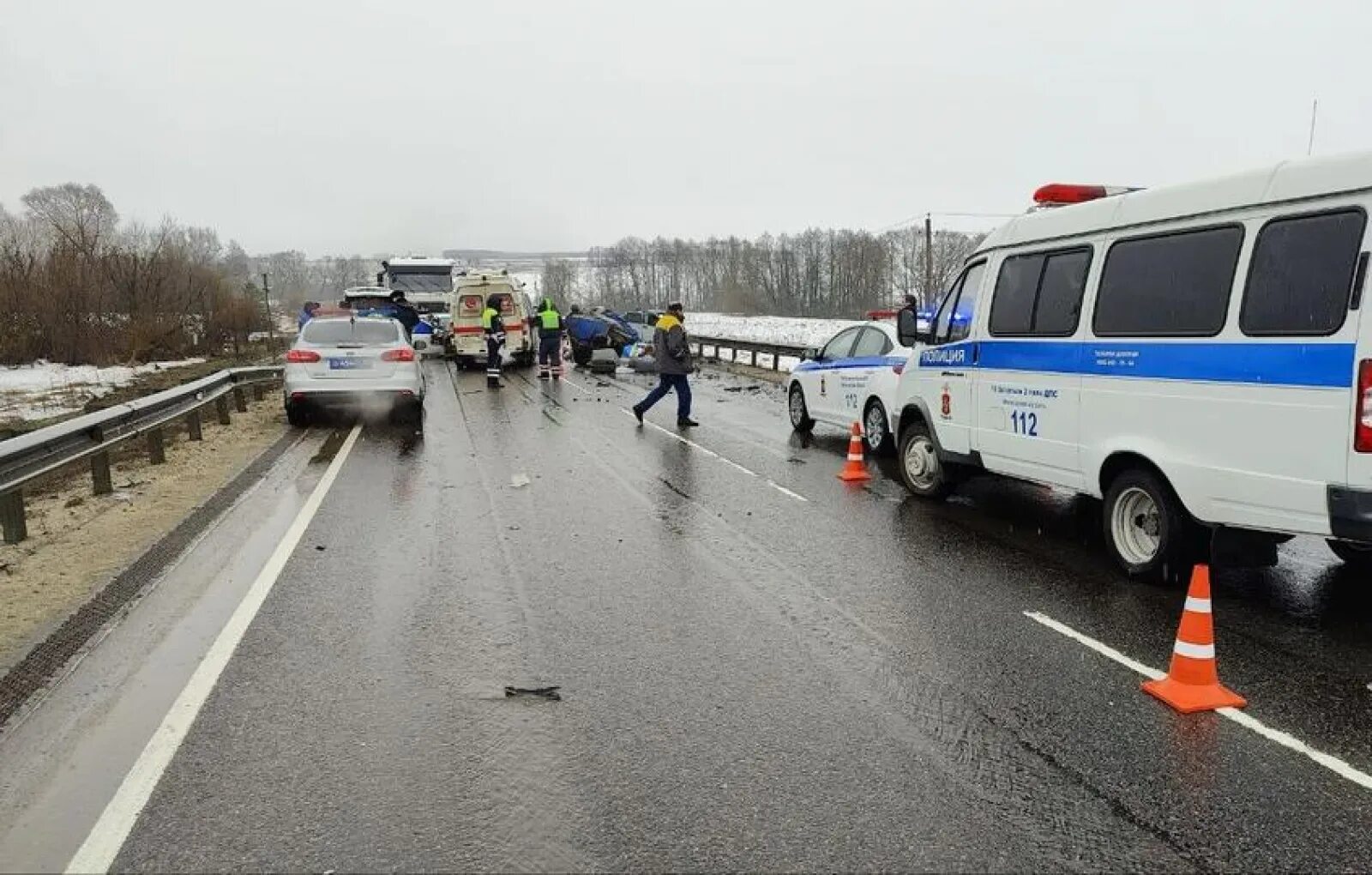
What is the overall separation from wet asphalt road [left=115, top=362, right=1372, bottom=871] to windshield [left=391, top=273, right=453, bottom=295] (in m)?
28.9

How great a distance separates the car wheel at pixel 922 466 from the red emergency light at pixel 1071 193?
7.67 ft

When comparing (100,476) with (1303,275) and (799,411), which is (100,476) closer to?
(799,411)

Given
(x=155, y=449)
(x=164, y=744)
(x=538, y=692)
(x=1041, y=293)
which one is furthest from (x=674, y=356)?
(x=164, y=744)

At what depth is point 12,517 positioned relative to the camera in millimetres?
7309

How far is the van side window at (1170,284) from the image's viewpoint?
5.44 meters

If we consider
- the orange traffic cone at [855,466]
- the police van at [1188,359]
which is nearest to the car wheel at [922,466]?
the orange traffic cone at [855,466]

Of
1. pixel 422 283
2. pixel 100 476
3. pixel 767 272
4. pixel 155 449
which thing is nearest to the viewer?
pixel 100 476

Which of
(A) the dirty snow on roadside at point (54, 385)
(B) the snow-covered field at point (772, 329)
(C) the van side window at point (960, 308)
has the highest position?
(C) the van side window at point (960, 308)

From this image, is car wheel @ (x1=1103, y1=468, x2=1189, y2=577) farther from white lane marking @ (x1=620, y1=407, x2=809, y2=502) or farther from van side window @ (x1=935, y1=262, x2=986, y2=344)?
white lane marking @ (x1=620, y1=407, x2=809, y2=502)

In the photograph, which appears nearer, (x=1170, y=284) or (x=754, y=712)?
(x=754, y=712)

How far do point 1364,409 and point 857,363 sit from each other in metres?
7.38

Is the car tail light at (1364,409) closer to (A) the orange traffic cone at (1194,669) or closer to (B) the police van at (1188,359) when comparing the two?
(B) the police van at (1188,359)

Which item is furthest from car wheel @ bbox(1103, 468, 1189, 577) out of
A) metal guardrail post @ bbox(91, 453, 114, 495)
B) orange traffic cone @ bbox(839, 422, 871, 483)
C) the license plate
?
the license plate

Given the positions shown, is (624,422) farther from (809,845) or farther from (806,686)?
(809,845)
